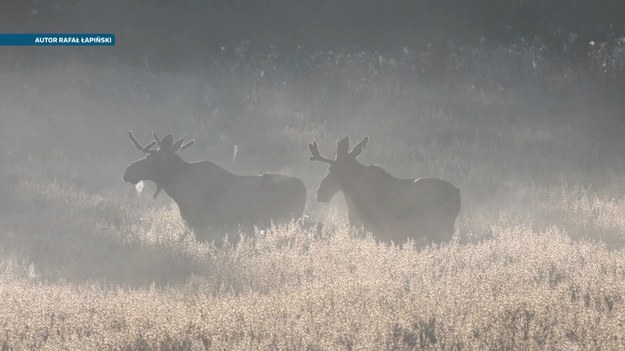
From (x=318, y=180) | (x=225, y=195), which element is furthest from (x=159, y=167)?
(x=318, y=180)

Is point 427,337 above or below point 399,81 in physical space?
below

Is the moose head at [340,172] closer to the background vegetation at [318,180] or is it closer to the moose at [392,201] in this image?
the moose at [392,201]

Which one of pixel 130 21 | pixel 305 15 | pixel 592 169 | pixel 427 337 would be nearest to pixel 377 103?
pixel 592 169

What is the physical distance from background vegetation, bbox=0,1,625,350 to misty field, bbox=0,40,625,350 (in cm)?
4

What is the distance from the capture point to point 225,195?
1509cm

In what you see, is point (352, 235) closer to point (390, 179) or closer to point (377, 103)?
point (390, 179)

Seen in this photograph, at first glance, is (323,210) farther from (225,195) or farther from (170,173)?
(170,173)

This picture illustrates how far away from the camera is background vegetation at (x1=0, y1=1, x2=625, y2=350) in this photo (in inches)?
298

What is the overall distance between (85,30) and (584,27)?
14.7 metres

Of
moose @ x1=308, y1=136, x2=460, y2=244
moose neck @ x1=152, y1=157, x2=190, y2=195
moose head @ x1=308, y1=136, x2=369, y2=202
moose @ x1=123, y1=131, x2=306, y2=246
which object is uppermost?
moose neck @ x1=152, y1=157, x2=190, y2=195

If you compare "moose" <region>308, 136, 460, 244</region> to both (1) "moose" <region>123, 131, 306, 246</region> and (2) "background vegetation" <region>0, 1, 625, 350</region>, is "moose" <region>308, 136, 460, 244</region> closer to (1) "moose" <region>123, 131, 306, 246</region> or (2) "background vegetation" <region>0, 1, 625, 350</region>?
(2) "background vegetation" <region>0, 1, 625, 350</region>

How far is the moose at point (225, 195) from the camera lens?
1488 cm

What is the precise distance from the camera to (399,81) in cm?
2528

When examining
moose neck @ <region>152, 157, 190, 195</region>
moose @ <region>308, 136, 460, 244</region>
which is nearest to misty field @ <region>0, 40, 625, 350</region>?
moose @ <region>308, 136, 460, 244</region>
